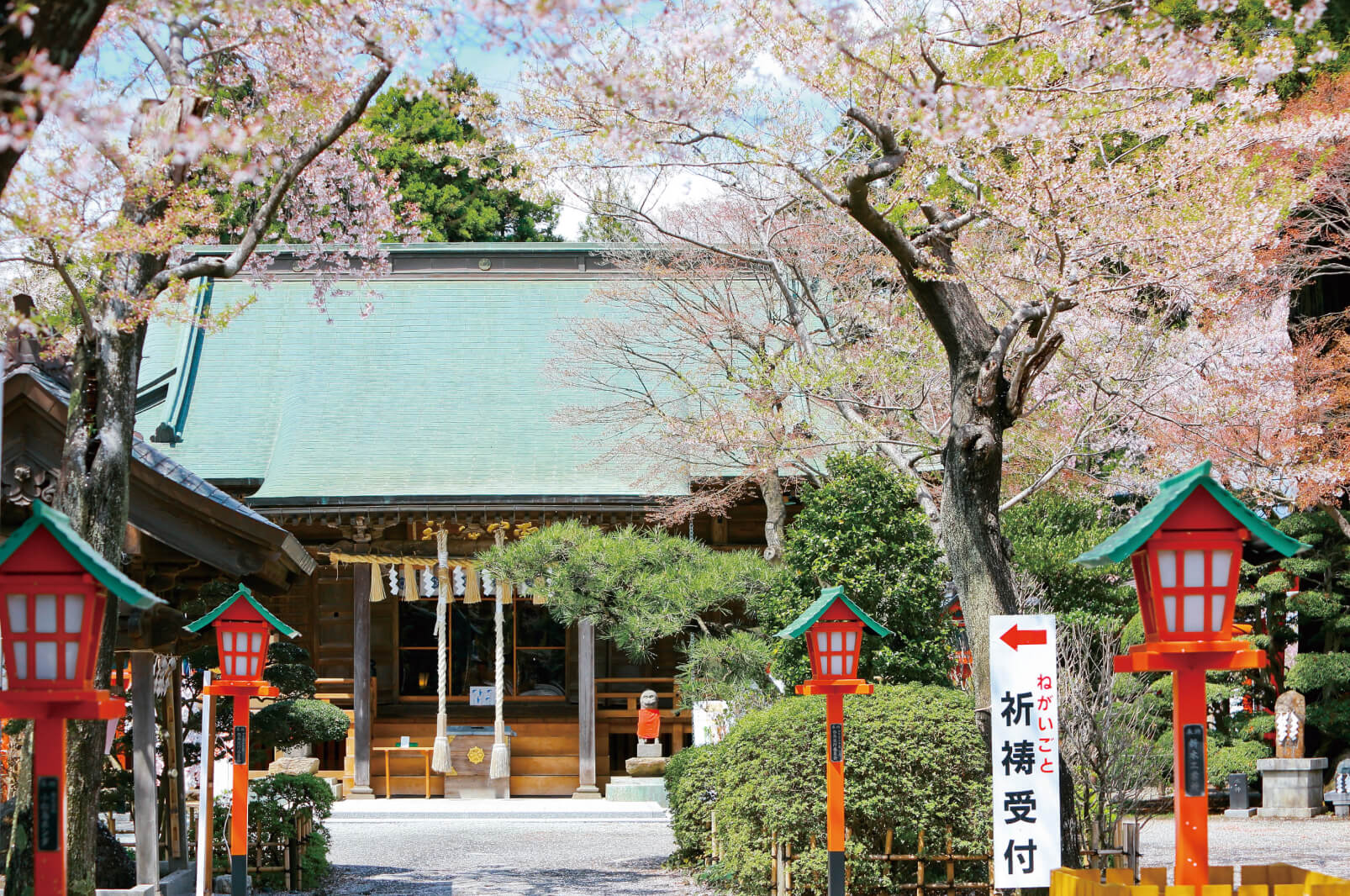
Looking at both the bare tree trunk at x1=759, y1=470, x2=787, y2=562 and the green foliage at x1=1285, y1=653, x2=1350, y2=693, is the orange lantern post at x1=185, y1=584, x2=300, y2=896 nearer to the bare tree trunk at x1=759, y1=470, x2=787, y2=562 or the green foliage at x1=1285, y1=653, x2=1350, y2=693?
the bare tree trunk at x1=759, y1=470, x2=787, y2=562

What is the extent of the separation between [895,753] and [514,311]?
45.4 feet

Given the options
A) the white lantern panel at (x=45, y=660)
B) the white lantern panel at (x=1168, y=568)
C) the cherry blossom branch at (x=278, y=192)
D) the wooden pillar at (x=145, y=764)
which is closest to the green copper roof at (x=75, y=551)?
the white lantern panel at (x=45, y=660)

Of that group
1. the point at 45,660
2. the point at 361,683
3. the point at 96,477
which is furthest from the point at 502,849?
the point at 45,660

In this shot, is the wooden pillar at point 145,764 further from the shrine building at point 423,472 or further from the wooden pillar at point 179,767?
the shrine building at point 423,472

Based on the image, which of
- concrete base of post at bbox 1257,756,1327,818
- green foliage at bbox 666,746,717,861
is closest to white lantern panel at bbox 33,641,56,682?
green foliage at bbox 666,746,717,861

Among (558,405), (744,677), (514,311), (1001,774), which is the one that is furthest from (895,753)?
(514,311)

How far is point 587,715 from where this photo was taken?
58.5 ft

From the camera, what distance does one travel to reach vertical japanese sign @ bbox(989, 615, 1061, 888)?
7.59 metres

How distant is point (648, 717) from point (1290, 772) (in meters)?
7.96

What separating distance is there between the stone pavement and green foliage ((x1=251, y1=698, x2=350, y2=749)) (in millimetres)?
1286

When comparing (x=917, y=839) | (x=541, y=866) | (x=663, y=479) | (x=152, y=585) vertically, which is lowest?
(x=541, y=866)

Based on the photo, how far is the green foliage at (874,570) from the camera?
11133mm

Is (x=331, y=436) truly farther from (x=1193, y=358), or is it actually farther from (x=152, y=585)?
(x=1193, y=358)

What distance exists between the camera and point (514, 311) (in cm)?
2173
